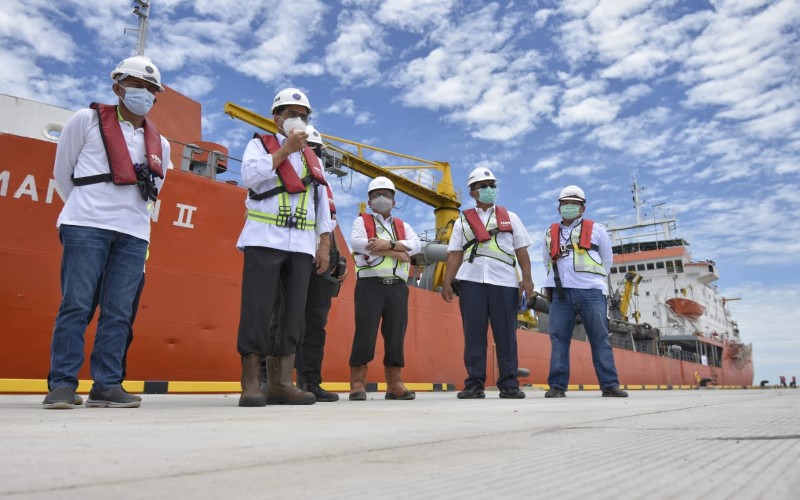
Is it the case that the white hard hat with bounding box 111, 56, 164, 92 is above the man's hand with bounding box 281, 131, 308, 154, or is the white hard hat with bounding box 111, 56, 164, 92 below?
above

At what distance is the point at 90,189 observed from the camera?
277 centimetres

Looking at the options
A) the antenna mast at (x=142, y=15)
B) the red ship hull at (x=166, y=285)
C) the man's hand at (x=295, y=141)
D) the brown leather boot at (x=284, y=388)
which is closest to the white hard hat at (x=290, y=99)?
the man's hand at (x=295, y=141)

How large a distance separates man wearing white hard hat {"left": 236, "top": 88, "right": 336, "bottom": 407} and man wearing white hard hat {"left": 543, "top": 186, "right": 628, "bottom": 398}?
273cm

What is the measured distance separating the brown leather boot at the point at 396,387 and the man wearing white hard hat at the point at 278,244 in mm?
1053

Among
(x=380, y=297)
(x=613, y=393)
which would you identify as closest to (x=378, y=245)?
(x=380, y=297)

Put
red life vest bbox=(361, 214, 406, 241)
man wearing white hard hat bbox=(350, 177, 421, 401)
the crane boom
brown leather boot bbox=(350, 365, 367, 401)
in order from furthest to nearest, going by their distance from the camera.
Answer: the crane boom < red life vest bbox=(361, 214, 406, 241) < man wearing white hard hat bbox=(350, 177, 421, 401) < brown leather boot bbox=(350, 365, 367, 401)

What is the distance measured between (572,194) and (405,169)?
13804 millimetres

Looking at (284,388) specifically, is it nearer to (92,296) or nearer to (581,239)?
(92,296)

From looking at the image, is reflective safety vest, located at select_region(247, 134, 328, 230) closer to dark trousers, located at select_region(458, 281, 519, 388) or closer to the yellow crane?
dark trousers, located at select_region(458, 281, 519, 388)

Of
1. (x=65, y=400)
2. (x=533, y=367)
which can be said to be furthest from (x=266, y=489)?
(x=533, y=367)

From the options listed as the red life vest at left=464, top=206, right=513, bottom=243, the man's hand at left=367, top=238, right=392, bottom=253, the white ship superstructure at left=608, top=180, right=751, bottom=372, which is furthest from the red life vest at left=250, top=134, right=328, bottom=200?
the white ship superstructure at left=608, top=180, right=751, bottom=372

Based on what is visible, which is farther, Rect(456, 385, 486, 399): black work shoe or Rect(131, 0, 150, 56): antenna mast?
Rect(131, 0, 150, 56): antenna mast

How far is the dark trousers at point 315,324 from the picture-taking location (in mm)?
3777

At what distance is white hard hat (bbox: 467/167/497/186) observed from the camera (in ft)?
15.6
